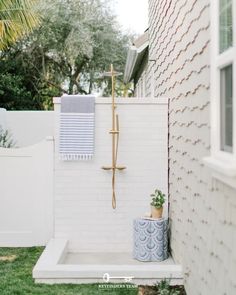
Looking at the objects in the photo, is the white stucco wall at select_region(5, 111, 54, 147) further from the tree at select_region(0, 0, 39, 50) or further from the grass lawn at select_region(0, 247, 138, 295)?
the grass lawn at select_region(0, 247, 138, 295)

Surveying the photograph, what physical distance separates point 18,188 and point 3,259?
1050 millimetres

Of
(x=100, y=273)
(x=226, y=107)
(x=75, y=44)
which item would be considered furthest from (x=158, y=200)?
(x=75, y=44)

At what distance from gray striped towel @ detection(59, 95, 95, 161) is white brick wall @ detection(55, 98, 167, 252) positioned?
0.14 meters

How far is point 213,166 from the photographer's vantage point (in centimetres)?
269

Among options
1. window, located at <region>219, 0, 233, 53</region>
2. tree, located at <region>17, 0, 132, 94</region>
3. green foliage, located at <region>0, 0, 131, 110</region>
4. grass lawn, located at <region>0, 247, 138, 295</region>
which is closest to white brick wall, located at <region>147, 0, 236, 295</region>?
window, located at <region>219, 0, 233, 53</region>

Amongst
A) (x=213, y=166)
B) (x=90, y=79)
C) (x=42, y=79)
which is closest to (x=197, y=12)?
(x=213, y=166)

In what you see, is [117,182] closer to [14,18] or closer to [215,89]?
[14,18]

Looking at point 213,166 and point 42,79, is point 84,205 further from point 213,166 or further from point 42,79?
point 42,79

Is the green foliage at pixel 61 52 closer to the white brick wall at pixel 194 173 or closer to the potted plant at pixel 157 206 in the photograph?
the potted plant at pixel 157 206

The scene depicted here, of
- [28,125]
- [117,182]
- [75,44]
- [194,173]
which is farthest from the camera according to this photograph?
[75,44]

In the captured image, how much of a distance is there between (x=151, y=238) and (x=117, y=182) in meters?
→ 0.88

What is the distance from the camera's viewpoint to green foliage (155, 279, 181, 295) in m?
4.38

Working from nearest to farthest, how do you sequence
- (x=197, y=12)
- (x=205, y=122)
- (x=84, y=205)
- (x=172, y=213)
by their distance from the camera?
(x=205, y=122)
(x=197, y=12)
(x=172, y=213)
(x=84, y=205)

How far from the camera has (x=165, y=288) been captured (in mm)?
4500
